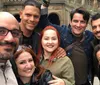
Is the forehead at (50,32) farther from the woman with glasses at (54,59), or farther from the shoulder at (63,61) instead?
the shoulder at (63,61)

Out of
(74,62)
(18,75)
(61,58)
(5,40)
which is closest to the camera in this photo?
(5,40)

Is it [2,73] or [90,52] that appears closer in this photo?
[2,73]

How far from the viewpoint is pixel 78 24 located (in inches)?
168

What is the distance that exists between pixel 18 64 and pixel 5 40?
545 mm

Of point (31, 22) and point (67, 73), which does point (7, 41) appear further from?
point (31, 22)

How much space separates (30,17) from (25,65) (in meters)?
1.19

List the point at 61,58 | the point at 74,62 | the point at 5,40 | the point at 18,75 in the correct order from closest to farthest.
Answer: the point at 5,40
the point at 18,75
the point at 61,58
the point at 74,62

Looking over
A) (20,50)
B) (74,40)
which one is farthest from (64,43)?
(20,50)

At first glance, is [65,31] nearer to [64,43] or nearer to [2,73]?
[64,43]

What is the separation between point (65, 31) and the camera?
4445mm

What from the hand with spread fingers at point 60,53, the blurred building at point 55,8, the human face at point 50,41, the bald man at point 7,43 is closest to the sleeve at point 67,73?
the hand with spread fingers at point 60,53

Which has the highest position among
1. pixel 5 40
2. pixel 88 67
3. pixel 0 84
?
pixel 5 40

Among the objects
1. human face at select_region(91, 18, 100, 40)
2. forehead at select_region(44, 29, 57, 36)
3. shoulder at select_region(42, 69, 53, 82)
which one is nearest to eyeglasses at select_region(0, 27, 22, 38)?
shoulder at select_region(42, 69, 53, 82)

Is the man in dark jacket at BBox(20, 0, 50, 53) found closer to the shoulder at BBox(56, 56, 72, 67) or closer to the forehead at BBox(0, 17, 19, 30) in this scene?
the shoulder at BBox(56, 56, 72, 67)
